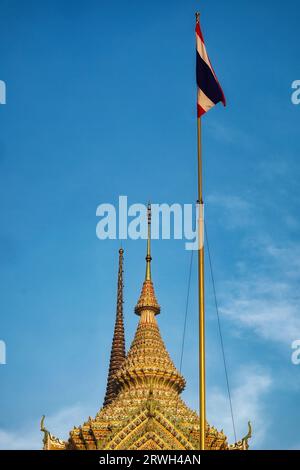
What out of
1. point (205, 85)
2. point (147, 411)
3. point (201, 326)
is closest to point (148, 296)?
point (147, 411)

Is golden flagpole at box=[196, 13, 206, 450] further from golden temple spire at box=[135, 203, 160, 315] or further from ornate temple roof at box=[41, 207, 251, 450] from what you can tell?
golden temple spire at box=[135, 203, 160, 315]

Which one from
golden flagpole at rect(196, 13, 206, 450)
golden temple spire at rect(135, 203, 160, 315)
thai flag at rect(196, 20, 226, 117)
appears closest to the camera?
golden flagpole at rect(196, 13, 206, 450)

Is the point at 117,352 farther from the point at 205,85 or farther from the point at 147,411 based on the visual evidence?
the point at 205,85

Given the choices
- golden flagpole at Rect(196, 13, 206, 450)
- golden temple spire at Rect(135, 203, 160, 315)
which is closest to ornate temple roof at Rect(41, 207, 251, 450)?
golden temple spire at Rect(135, 203, 160, 315)

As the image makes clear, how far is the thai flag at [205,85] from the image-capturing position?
107 feet

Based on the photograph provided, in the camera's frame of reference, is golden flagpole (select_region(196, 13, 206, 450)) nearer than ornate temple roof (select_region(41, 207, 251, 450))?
Yes

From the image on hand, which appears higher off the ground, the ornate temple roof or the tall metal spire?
the tall metal spire

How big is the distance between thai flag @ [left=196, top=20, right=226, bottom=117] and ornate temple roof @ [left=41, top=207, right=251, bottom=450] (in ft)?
77.2

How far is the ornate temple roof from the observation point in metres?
49.9

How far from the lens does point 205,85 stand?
108ft

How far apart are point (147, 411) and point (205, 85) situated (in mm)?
24237
